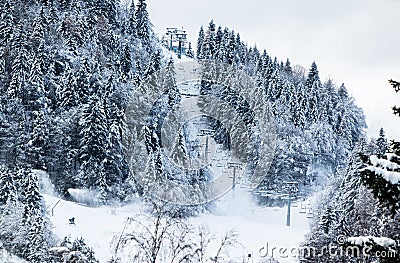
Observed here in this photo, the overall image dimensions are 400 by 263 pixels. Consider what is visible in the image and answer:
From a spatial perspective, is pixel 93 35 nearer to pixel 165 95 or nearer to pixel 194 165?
pixel 165 95

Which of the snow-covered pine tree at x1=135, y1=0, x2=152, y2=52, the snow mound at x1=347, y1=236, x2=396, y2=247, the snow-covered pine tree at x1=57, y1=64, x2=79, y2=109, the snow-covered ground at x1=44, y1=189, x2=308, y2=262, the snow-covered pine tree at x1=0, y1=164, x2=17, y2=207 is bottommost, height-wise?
the snow-covered ground at x1=44, y1=189, x2=308, y2=262

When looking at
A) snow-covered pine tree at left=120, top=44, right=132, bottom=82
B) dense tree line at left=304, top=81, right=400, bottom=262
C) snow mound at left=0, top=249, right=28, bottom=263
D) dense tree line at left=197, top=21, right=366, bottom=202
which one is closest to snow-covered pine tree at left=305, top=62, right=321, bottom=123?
dense tree line at left=197, top=21, right=366, bottom=202

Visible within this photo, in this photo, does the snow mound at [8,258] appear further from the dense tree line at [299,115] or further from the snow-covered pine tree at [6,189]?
the dense tree line at [299,115]

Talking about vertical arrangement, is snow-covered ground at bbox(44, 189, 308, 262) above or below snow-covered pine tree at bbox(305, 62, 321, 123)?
below

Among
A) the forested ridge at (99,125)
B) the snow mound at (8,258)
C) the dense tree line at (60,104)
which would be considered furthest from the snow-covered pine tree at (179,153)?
the snow mound at (8,258)

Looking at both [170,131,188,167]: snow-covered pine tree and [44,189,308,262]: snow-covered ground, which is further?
[170,131,188,167]: snow-covered pine tree

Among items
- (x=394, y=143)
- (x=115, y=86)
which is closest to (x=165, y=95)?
(x=115, y=86)

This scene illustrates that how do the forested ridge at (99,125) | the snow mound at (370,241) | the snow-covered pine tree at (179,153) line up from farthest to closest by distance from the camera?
the snow-covered pine tree at (179,153)
the forested ridge at (99,125)
the snow mound at (370,241)

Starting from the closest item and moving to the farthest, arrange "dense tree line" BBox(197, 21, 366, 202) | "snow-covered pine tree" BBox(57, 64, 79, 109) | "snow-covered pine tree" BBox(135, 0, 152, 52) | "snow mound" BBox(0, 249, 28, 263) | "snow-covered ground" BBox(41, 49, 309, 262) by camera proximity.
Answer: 1. "snow mound" BBox(0, 249, 28, 263)
2. "snow-covered ground" BBox(41, 49, 309, 262)
3. "snow-covered pine tree" BBox(57, 64, 79, 109)
4. "dense tree line" BBox(197, 21, 366, 202)
5. "snow-covered pine tree" BBox(135, 0, 152, 52)

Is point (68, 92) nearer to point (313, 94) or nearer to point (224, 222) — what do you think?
point (224, 222)

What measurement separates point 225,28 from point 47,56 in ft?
126

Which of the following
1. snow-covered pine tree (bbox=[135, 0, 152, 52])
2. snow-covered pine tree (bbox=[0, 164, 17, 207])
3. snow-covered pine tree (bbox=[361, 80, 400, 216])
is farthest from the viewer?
Result: snow-covered pine tree (bbox=[135, 0, 152, 52])

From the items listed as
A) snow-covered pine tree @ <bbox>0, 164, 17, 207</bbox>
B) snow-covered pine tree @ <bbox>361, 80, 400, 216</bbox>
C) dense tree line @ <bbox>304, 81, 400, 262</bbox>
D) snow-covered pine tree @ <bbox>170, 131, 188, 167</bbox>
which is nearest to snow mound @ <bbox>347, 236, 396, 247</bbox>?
dense tree line @ <bbox>304, 81, 400, 262</bbox>

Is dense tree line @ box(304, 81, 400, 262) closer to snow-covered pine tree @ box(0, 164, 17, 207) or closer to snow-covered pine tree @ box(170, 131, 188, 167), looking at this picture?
snow-covered pine tree @ box(170, 131, 188, 167)
